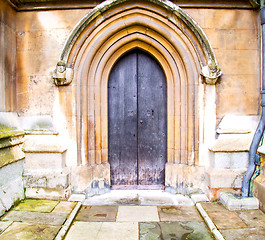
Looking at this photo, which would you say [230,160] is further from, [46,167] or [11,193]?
[11,193]

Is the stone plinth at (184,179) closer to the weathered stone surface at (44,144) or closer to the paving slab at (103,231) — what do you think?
the paving slab at (103,231)

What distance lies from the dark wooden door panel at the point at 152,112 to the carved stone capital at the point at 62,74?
1.32m

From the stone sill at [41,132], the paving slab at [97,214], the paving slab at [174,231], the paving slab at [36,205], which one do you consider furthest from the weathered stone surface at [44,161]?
the paving slab at [174,231]

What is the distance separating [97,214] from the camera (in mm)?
3682

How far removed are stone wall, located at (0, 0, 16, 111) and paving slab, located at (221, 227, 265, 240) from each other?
383cm

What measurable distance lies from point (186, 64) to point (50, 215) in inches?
130

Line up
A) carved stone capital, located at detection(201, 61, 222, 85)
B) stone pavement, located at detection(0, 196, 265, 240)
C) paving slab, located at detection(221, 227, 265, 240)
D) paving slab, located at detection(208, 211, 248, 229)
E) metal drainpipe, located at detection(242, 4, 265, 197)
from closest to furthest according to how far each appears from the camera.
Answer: paving slab, located at detection(221, 227, 265, 240)
stone pavement, located at detection(0, 196, 265, 240)
paving slab, located at detection(208, 211, 248, 229)
metal drainpipe, located at detection(242, 4, 265, 197)
carved stone capital, located at detection(201, 61, 222, 85)

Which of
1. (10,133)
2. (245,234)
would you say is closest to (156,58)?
(10,133)

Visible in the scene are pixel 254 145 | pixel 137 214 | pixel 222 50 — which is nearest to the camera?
pixel 137 214

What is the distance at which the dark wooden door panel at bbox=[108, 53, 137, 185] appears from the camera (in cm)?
461

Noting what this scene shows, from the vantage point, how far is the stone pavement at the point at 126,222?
10.0 feet

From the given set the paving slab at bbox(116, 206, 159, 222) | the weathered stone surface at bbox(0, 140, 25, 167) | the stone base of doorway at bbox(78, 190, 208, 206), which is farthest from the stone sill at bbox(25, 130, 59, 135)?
the paving slab at bbox(116, 206, 159, 222)

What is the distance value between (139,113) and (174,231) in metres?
2.21

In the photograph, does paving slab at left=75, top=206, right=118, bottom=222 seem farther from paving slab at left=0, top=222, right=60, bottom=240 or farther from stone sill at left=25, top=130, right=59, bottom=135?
stone sill at left=25, top=130, right=59, bottom=135
